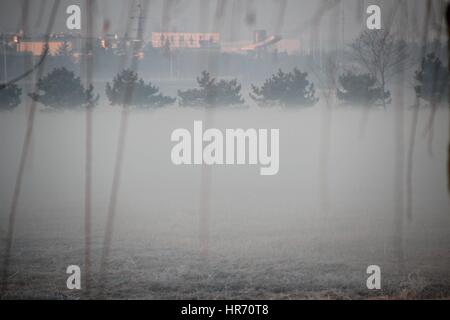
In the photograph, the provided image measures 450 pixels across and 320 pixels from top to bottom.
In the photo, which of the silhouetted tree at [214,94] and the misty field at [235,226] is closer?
the misty field at [235,226]

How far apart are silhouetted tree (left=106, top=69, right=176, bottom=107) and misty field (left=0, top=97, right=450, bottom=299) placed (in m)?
4.16

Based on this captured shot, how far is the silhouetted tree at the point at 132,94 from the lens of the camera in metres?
16.0

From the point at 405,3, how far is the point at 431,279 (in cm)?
246

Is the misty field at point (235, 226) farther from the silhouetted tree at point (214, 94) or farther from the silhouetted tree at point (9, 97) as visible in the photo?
the silhouetted tree at point (214, 94)

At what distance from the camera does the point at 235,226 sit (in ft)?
17.7

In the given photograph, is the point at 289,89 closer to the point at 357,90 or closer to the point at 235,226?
the point at 357,90

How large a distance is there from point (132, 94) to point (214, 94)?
8.27 ft

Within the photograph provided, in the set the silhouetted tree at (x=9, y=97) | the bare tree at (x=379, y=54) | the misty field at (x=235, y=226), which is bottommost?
the misty field at (x=235, y=226)

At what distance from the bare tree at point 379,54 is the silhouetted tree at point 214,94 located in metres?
4.56

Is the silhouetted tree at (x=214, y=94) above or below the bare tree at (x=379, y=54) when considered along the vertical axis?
below

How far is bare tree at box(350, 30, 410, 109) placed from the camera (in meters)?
17.7

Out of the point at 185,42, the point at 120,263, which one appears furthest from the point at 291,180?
the point at 185,42

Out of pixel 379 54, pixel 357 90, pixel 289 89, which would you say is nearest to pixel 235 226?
pixel 357 90

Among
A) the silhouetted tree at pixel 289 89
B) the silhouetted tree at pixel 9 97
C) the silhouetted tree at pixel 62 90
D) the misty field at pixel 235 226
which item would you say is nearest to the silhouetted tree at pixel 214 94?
the silhouetted tree at pixel 289 89
